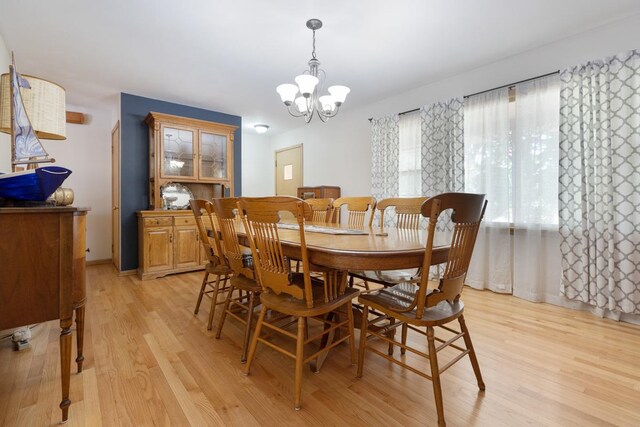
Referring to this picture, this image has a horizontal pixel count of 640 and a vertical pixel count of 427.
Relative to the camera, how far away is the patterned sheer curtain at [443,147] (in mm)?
3324

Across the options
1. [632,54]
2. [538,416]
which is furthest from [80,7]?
[632,54]

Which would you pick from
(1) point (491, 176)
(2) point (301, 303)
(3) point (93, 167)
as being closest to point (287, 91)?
(2) point (301, 303)

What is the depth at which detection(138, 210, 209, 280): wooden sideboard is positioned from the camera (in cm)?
361

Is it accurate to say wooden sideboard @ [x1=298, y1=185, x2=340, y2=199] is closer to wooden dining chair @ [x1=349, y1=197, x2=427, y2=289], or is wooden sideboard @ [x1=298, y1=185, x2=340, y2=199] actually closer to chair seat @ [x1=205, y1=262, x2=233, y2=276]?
wooden dining chair @ [x1=349, y1=197, x2=427, y2=289]

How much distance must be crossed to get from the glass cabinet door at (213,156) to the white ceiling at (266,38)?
76cm

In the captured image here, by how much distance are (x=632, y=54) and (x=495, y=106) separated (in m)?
1.01

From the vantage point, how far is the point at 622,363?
5.70ft

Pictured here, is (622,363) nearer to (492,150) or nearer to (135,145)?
(492,150)

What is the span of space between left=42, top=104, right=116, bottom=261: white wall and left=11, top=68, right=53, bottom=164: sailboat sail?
3.42 metres

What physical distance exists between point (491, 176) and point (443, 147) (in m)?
0.64

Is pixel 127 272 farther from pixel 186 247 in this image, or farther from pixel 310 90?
pixel 310 90

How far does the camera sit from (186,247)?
3.90m

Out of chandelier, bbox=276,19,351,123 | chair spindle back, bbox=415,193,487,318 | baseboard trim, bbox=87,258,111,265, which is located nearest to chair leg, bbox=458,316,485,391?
chair spindle back, bbox=415,193,487,318

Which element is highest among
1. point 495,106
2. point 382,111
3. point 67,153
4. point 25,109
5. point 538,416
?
point 382,111
